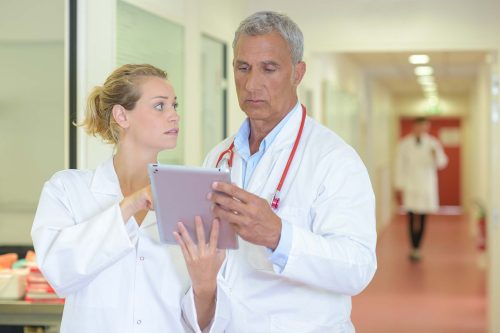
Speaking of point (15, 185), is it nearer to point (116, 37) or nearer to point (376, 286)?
point (116, 37)

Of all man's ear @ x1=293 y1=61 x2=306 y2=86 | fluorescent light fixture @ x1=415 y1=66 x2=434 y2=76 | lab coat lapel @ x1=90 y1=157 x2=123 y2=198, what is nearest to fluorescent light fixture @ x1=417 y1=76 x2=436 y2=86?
fluorescent light fixture @ x1=415 y1=66 x2=434 y2=76

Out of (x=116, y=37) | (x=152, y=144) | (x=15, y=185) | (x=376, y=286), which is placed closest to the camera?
(x=152, y=144)

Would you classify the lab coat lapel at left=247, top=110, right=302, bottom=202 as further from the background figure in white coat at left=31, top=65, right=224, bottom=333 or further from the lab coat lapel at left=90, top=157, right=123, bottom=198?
the lab coat lapel at left=90, top=157, right=123, bottom=198

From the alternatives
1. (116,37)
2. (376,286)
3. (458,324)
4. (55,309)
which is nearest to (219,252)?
(55,309)

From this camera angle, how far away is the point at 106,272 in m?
2.31

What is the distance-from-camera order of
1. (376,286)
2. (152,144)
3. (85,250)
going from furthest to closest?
(376,286)
(152,144)
(85,250)

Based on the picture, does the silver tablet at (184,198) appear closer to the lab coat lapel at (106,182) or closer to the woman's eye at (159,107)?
the lab coat lapel at (106,182)

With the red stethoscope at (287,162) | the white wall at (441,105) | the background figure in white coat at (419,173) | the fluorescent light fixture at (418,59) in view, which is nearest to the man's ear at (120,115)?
the red stethoscope at (287,162)

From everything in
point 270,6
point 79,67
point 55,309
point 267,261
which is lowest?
point 55,309

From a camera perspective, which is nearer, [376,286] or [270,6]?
[270,6]

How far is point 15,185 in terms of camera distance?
13.2ft

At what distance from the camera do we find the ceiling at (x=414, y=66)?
36.1 ft

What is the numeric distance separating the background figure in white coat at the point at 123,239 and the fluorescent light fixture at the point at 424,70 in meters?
10.3

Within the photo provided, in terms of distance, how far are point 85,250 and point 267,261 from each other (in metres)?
0.48
